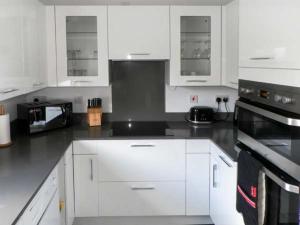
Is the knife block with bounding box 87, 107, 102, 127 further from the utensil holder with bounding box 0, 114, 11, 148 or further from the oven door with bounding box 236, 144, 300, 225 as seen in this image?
the oven door with bounding box 236, 144, 300, 225

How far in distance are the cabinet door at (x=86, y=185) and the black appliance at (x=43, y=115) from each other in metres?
0.42

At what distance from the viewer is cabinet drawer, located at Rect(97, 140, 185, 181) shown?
10.4ft

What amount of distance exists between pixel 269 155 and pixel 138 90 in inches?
82.4

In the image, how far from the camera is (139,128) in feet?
11.5

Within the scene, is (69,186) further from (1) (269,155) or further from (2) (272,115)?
(2) (272,115)

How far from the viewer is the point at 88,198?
A: 320 centimetres

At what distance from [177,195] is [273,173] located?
1.59m

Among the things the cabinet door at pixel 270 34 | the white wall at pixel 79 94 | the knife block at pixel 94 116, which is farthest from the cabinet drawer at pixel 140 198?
the cabinet door at pixel 270 34

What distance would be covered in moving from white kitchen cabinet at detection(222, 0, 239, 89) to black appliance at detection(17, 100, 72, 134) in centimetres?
143

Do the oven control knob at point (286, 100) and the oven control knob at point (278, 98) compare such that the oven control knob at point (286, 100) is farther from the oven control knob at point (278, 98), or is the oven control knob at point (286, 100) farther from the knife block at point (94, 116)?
the knife block at point (94, 116)

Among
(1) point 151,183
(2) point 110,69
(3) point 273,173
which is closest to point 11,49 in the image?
(2) point 110,69

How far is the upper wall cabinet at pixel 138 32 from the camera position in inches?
133

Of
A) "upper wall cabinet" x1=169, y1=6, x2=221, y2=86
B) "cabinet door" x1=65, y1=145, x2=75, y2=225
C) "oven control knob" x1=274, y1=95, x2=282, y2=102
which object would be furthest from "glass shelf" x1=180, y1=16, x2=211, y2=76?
"oven control knob" x1=274, y1=95, x2=282, y2=102

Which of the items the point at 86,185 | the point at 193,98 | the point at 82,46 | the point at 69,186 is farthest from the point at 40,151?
the point at 193,98
